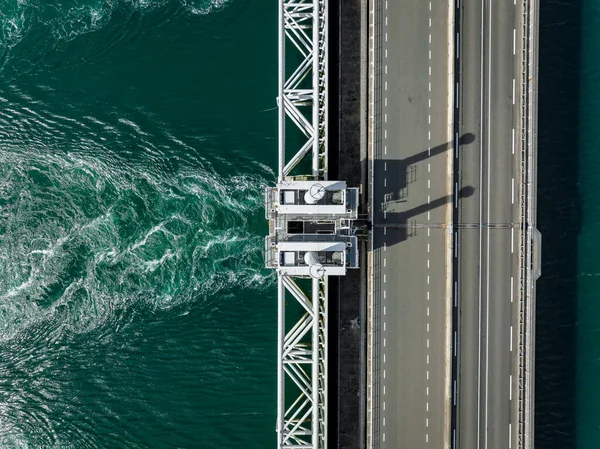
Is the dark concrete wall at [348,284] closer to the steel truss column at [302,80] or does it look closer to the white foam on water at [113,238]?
the steel truss column at [302,80]

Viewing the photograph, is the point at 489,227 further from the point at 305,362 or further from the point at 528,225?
the point at 305,362

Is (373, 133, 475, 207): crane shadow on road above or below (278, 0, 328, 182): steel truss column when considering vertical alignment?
below

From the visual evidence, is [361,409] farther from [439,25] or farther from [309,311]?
[439,25]

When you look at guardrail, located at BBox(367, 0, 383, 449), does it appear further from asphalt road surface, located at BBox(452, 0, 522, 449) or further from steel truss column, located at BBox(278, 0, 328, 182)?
asphalt road surface, located at BBox(452, 0, 522, 449)

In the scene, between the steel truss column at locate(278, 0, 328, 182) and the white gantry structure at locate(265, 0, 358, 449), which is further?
the steel truss column at locate(278, 0, 328, 182)

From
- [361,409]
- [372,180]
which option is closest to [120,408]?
[361,409]

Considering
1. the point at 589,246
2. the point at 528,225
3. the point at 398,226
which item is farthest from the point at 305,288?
the point at 589,246

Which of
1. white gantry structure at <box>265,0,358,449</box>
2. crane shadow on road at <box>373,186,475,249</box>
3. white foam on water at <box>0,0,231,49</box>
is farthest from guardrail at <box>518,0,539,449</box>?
white foam on water at <box>0,0,231,49</box>
